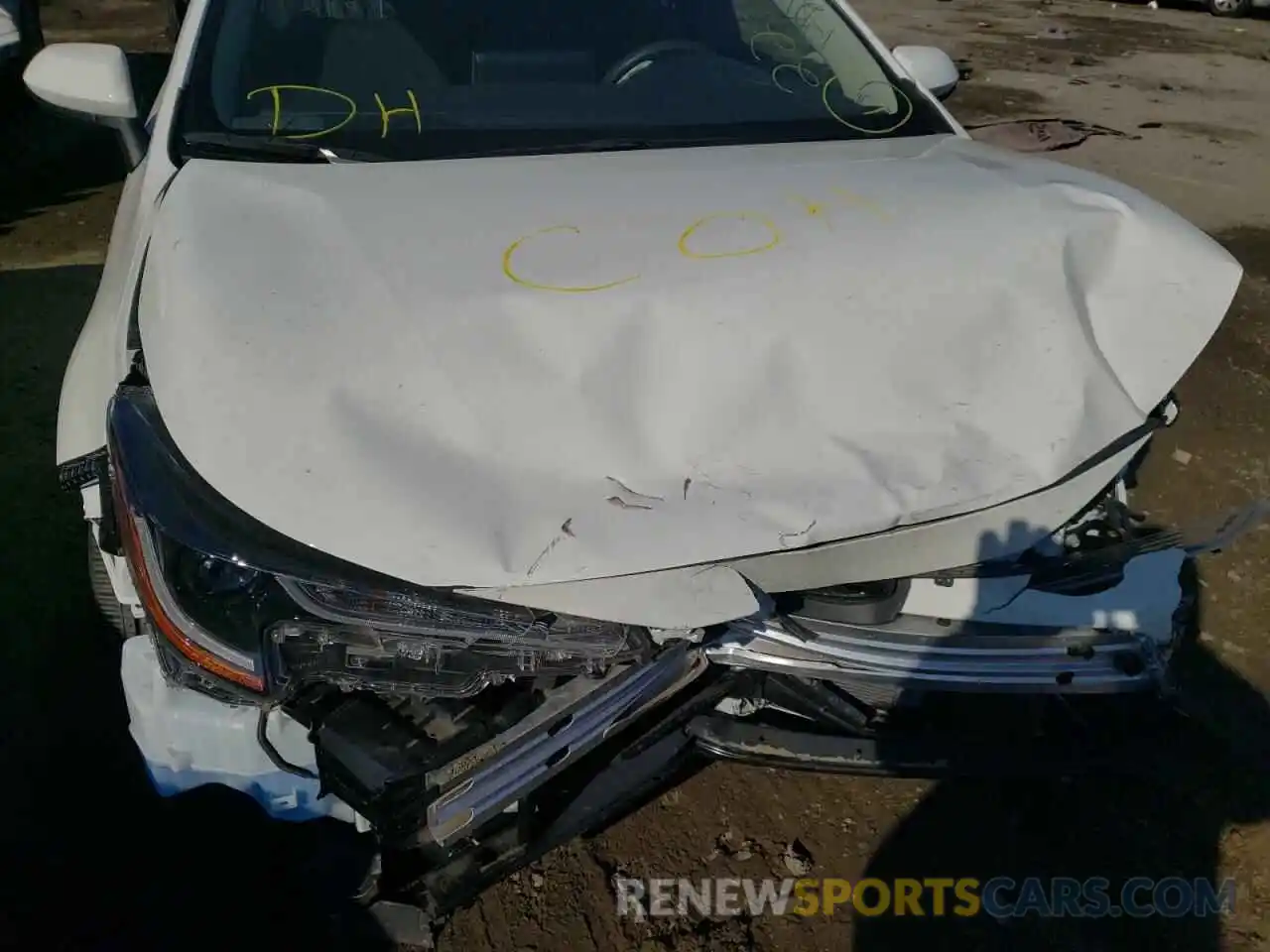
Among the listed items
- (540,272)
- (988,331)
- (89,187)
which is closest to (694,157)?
(540,272)

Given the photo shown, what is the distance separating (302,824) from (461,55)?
177 centimetres

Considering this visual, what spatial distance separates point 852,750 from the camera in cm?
180

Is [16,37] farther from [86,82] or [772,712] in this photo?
[772,712]

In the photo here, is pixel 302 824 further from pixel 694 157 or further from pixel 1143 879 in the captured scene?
pixel 1143 879

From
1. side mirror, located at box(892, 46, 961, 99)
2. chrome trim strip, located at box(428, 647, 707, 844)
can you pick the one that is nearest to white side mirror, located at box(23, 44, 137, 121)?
chrome trim strip, located at box(428, 647, 707, 844)

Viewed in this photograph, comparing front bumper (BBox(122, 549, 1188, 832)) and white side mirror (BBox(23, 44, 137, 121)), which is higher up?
white side mirror (BBox(23, 44, 137, 121))

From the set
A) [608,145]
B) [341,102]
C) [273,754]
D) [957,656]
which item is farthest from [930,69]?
[273,754]

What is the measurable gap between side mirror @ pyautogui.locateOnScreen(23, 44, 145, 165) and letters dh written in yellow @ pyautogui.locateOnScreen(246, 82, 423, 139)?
0.44 meters

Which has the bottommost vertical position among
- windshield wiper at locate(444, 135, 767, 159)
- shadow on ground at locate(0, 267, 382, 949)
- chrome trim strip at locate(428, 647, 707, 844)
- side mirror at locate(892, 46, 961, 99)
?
shadow on ground at locate(0, 267, 382, 949)

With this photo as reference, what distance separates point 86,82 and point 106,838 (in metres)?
Answer: 1.74

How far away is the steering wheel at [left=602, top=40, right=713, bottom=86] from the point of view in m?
2.37

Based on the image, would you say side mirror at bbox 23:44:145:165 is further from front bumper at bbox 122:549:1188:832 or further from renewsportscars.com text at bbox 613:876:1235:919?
renewsportscars.com text at bbox 613:876:1235:919

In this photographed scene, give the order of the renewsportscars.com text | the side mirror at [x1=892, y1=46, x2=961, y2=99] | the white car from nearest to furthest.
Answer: the renewsportscars.com text
the side mirror at [x1=892, y1=46, x2=961, y2=99]
the white car

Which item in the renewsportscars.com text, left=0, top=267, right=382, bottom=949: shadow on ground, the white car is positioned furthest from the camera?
the white car
